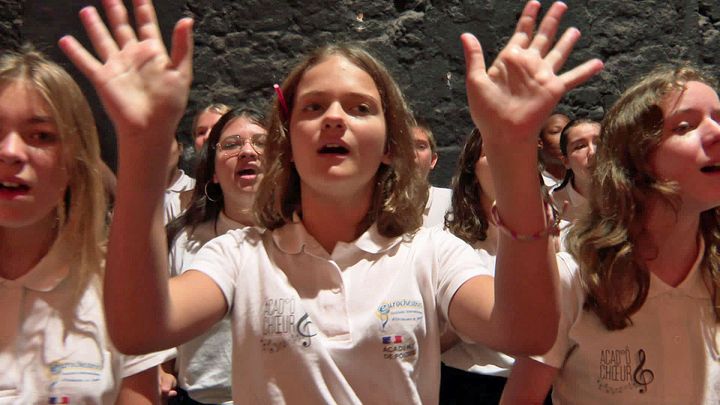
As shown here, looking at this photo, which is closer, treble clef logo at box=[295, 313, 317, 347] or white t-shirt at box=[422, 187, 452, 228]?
treble clef logo at box=[295, 313, 317, 347]

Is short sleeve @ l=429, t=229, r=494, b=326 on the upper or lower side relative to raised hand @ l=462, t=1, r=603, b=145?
lower

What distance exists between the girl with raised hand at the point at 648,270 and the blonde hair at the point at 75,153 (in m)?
0.95

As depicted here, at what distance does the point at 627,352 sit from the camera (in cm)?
165

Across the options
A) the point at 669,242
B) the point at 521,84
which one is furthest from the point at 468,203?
the point at 521,84

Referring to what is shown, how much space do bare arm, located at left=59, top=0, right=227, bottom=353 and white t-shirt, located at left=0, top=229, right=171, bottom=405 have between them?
0.35 m

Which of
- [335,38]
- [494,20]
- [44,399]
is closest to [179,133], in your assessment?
[335,38]

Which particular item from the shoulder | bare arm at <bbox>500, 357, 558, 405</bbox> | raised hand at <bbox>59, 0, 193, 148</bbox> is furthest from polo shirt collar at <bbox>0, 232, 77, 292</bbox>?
the shoulder

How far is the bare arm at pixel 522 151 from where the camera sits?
46.3 inches

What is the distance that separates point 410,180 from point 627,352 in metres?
0.59

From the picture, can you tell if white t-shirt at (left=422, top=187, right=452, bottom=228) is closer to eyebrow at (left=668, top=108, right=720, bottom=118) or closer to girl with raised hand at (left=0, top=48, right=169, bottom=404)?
eyebrow at (left=668, top=108, right=720, bottom=118)

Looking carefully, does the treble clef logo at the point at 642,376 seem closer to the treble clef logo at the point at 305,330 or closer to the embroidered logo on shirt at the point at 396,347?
the embroidered logo on shirt at the point at 396,347

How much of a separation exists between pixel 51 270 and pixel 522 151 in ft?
3.29

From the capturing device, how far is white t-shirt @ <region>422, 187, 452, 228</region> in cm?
279

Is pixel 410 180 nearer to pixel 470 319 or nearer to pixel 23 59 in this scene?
pixel 470 319
